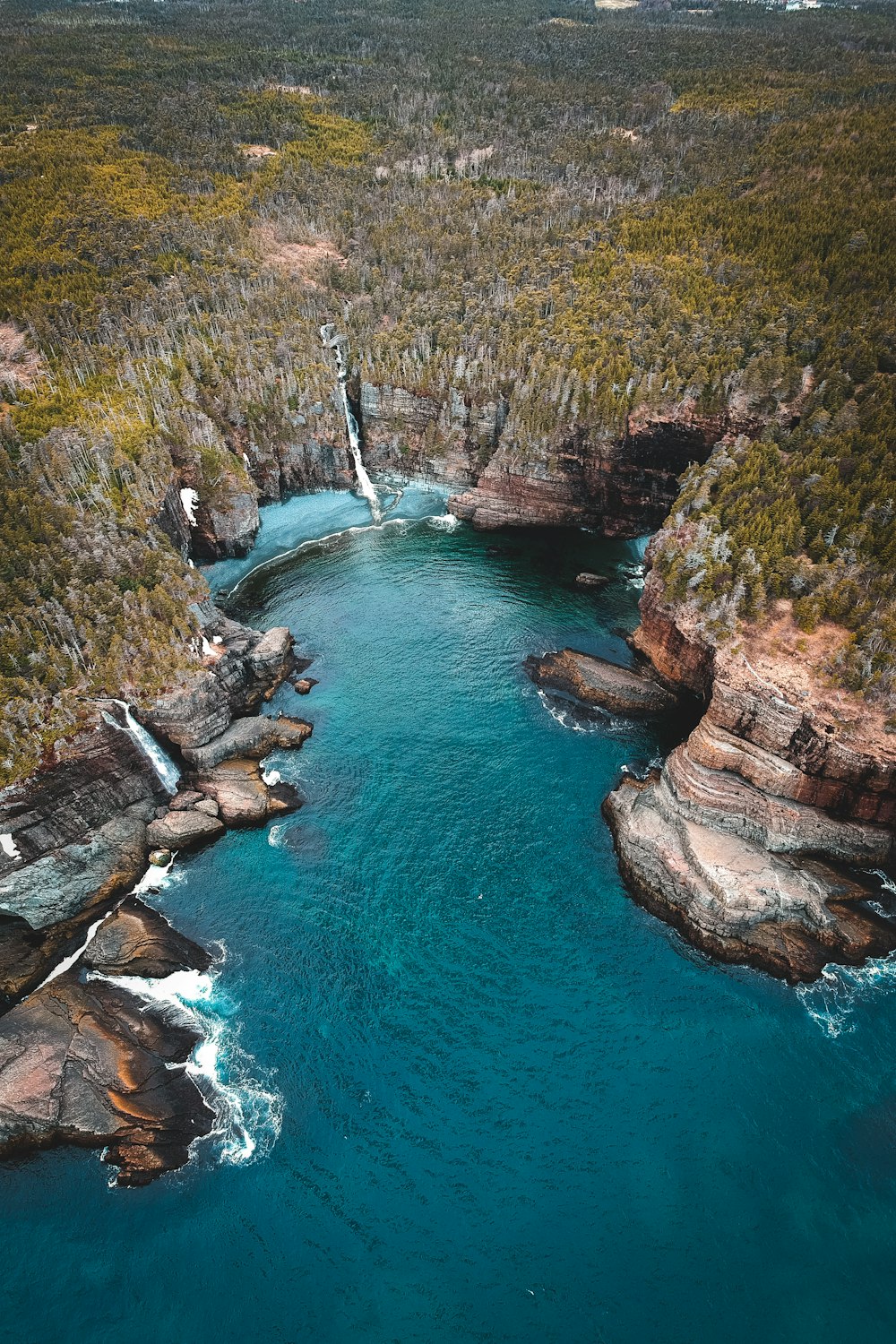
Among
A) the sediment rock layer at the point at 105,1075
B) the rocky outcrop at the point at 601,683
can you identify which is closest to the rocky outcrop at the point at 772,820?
the rocky outcrop at the point at 601,683

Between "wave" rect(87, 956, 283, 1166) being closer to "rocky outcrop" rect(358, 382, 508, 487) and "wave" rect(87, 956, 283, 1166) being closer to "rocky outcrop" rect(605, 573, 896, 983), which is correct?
"rocky outcrop" rect(605, 573, 896, 983)

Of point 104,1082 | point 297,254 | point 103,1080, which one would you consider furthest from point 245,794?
point 297,254

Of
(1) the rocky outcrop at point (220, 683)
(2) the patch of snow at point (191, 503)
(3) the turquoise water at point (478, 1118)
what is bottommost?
(3) the turquoise water at point (478, 1118)

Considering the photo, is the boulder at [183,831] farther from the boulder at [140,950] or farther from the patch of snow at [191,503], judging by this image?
the patch of snow at [191,503]

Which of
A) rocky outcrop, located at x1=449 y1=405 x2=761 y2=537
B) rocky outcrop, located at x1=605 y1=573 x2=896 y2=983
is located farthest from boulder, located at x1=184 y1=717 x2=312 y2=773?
rocky outcrop, located at x1=449 y1=405 x2=761 y2=537

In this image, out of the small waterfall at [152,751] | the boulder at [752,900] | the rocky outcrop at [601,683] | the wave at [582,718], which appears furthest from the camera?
the rocky outcrop at [601,683]

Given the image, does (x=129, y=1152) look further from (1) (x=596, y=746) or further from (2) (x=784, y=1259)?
(1) (x=596, y=746)

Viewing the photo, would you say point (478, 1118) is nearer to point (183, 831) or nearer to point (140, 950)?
point (140, 950)
